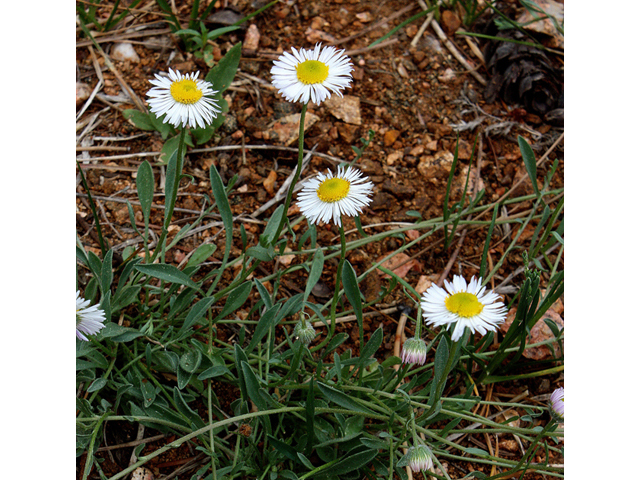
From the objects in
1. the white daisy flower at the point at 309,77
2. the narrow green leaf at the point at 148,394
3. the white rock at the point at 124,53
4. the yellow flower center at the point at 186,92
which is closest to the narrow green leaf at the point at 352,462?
the narrow green leaf at the point at 148,394

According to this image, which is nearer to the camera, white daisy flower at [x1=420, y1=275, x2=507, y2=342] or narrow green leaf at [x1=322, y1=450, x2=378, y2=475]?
white daisy flower at [x1=420, y1=275, x2=507, y2=342]

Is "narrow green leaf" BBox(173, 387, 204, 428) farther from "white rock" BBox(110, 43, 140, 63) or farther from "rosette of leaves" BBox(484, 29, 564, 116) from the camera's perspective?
"rosette of leaves" BBox(484, 29, 564, 116)

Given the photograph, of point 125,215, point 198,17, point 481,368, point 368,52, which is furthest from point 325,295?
point 198,17

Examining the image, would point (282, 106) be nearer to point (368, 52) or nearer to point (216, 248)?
point (368, 52)

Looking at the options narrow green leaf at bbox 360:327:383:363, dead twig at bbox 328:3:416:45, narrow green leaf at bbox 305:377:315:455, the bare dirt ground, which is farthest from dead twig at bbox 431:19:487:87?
narrow green leaf at bbox 305:377:315:455

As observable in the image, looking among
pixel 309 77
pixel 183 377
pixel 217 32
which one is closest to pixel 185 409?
pixel 183 377
